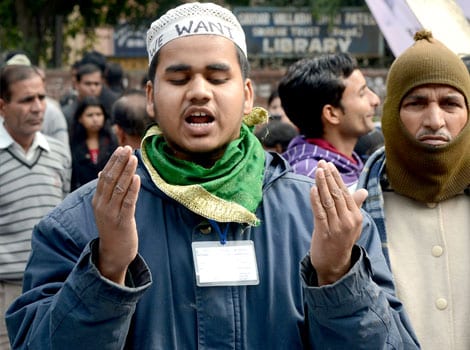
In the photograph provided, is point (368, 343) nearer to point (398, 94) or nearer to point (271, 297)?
point (271, 297)

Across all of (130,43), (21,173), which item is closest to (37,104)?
(21,173)

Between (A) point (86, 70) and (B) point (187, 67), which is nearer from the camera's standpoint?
(B) point (187, 67)

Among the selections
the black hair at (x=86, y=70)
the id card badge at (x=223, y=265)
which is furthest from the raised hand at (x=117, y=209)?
the black hair at (x=86, y=70)

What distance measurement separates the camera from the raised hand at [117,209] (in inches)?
94.2

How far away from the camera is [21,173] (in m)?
5.98

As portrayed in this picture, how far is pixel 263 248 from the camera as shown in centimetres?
270

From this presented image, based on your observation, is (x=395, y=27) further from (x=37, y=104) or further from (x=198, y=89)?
(x=37, y=104)

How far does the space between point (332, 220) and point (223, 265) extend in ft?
1.19

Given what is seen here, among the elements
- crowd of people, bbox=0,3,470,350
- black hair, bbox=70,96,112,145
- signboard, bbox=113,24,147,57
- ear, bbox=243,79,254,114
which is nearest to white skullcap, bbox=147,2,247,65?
crowd of people, bbox=0,3,470,350

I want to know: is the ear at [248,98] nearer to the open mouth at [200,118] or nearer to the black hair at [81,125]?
the open mouth at [200,118]

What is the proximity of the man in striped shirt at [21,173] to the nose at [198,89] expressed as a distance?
10.8ft

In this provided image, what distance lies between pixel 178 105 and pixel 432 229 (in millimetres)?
1195

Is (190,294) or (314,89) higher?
(314,89)

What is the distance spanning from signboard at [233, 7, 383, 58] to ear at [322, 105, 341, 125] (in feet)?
45.7
